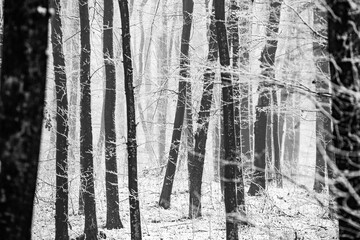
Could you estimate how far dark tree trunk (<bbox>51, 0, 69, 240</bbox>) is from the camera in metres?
13.2

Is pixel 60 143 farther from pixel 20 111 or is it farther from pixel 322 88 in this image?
pixel 20 111

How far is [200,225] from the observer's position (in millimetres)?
15000

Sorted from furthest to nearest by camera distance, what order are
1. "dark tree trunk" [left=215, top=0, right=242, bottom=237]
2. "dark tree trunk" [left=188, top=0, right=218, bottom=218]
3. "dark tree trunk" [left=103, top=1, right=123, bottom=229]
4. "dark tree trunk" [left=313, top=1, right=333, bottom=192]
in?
"dark tree trunk" [left=188, top=0, right=218, bottom=218], "dark tree trunk" [left=103, top=1, right=123, bottom=229], "dark tree trunk" [left=215, top=0, right=242, bottom=237], "dark tree trunk" [left=313, top=1, right=333, bottom=192]

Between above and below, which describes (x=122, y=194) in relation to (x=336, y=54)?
below

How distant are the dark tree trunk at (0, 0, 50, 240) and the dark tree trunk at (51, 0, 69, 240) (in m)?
8.93

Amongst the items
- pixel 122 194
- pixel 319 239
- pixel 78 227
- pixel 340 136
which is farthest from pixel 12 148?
pixel 122 194

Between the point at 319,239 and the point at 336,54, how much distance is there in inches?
270

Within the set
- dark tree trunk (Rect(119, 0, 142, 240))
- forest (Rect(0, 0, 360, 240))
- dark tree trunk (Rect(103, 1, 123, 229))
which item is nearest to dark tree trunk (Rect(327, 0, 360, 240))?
forest (Rect(0, 0, 360, 240))

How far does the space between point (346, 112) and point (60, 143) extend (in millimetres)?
9392

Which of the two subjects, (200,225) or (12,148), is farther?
(200,225)

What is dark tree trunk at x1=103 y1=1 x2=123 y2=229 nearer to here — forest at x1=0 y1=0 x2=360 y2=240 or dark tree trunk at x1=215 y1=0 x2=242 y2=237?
forest at x1=0 y1=0 x2=360 y2=240

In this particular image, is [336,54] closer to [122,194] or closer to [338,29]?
[338,29]

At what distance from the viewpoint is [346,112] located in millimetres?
5465

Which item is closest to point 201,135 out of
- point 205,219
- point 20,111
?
point 205,219
